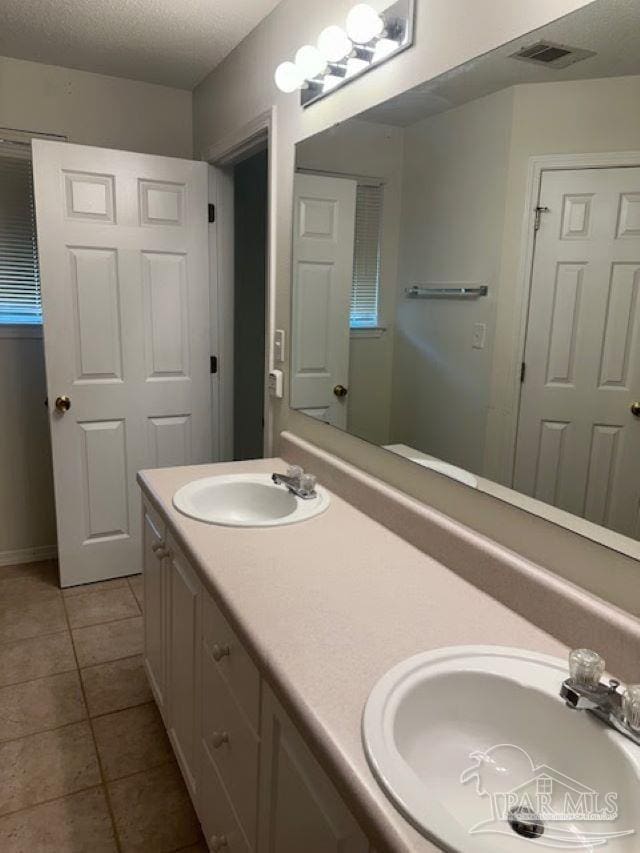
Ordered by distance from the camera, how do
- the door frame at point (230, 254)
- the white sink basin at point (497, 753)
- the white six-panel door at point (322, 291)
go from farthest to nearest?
1. the door frame at point (230, 254)
2. the white six-panel door at point (322, 291)
3. the white sink basin at point (497, 753)

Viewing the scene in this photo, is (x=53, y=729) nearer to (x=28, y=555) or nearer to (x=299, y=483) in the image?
(x=299, y=483)

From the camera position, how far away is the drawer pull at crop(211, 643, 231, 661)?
120 cm

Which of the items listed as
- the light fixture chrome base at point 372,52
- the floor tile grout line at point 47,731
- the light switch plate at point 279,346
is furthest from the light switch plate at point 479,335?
the floor tile grout line at point 47,731

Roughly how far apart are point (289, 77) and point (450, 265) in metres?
0.92

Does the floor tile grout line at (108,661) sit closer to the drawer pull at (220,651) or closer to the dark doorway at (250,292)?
the drawer pull at (220,651)

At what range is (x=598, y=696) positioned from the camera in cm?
83

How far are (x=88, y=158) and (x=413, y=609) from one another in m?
2.37

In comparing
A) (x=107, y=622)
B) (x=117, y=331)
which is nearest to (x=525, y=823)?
(x=107, y=622)

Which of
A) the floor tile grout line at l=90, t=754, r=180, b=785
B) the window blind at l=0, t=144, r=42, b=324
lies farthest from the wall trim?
the floor tile grout line at l=90, t=754, r=180, b=785

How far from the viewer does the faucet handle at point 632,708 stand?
797mm

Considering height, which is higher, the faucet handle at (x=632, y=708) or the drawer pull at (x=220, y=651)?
the faucet handle at (x=632, y=708)

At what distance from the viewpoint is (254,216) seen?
357cm

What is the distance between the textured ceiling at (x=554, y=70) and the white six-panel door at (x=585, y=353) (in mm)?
173

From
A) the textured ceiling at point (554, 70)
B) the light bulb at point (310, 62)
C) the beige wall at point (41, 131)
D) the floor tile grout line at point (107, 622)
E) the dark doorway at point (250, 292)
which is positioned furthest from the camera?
the dark doorway at point (250, 292)
